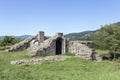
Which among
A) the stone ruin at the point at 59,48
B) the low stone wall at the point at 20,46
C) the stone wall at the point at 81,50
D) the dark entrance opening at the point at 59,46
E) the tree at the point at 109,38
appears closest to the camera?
the stone wall at the point at 81,50

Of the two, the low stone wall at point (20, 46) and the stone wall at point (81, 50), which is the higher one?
the low stone wall at point (20, 46)

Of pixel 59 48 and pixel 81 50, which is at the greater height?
pixel 59 48

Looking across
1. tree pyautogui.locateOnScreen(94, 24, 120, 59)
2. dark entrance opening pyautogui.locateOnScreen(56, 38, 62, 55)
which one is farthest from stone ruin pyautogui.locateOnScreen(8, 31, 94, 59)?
tree pyautogui.locateOnScreen(94, 24, 120, 59)

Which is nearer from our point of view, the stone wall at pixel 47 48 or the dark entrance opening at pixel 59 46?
the stone wall at pixel 47 48

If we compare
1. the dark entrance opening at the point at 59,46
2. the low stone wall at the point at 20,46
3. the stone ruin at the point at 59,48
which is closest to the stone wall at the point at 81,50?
the stone ruin at the point at 59,48

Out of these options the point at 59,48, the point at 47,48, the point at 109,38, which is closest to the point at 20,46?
the point at 59,48

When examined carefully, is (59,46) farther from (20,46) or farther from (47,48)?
(20,46)

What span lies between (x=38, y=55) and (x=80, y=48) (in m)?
6.46

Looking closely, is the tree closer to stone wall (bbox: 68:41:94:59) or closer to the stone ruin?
the stone ruin

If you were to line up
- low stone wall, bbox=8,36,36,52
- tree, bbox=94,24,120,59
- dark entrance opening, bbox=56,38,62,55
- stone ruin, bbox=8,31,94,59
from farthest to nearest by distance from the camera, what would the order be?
low stone wall, bbox=8,36,36,52 < tree, bbox=94,24,120,59 < dark entrance opening, bbox=56,38,62,55 < stone ruin, bbox=8,31,94,59

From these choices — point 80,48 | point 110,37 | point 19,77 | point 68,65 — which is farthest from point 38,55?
point 19,77

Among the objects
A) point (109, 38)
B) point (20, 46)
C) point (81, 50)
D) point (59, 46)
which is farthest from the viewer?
point (20, 46)

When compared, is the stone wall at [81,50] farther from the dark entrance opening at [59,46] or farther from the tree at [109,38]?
the tree at [109,38]

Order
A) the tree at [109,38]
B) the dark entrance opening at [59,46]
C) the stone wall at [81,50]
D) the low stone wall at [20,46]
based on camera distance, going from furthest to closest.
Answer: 1. the low stone wall at [20,46]
2. the tree at [109,38]
3. the dark entrance opening at [59,46]
4. the stone wall at [81,50]
